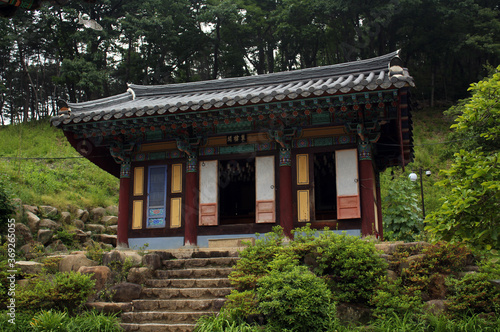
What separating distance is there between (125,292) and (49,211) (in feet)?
33.8

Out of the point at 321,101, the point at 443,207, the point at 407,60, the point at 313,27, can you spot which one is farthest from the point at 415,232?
the point at 407,60

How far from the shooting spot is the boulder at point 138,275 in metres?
8.94

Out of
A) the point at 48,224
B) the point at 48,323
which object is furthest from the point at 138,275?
the point at 48,224

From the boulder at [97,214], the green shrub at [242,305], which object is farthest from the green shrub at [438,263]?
the boulder at [97,214]

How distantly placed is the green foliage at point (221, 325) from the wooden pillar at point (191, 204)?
4.35 metres

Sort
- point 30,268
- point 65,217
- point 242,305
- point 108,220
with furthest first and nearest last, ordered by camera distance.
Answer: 1. point 108,220
2. point 65,217
3. point 30,268
4. point 242,305

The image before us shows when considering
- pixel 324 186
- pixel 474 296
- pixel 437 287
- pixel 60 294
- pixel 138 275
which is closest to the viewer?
pixel 474 296

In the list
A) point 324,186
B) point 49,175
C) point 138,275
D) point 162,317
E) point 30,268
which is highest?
point 49,175

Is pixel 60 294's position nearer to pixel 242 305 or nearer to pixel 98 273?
pixel 98 273

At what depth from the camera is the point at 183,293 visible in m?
8.52

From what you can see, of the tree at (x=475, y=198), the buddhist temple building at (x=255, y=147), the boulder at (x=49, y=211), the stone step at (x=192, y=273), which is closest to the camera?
the tree at (x=475, y=198)

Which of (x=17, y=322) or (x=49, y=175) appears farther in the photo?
(x=49, y=175)

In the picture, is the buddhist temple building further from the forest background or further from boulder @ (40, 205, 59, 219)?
the forest background

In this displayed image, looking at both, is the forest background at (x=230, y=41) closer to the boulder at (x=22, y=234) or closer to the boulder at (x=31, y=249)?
the boulder at (x=22, y=234)
